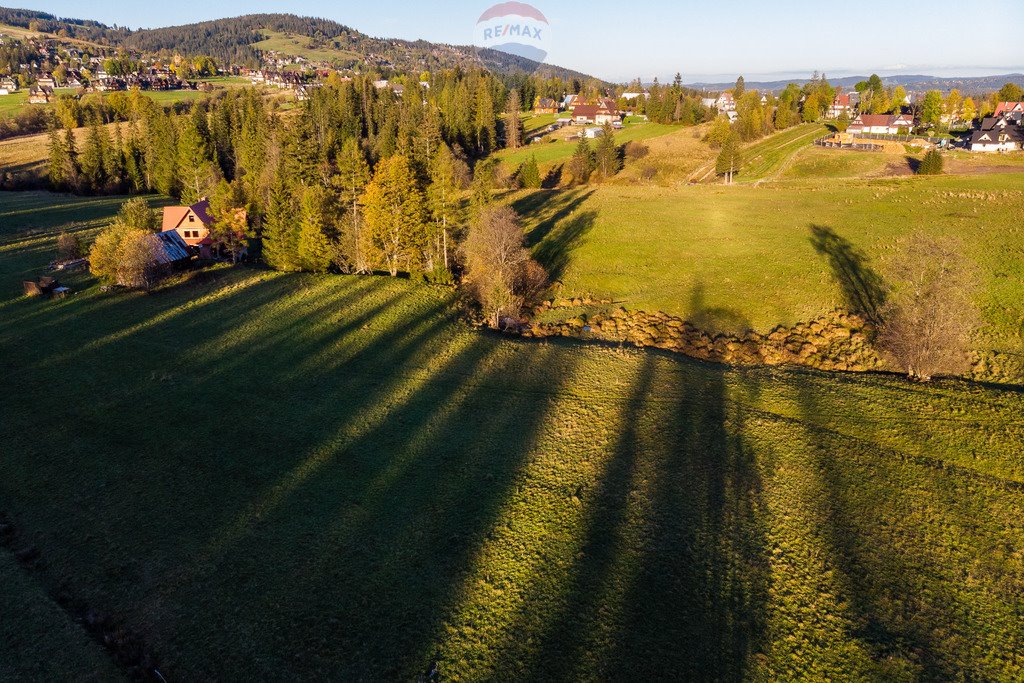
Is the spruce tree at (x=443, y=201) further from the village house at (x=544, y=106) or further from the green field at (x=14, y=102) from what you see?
the green field at (x=14, y=102)

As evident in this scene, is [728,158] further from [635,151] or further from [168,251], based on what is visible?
[168,251]

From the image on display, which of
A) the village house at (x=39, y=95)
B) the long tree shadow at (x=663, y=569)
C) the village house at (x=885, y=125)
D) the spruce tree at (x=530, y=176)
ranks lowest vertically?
the long tree shadow at (x=663, y=569)

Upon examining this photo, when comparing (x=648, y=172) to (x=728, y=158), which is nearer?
(x=728, y=158)

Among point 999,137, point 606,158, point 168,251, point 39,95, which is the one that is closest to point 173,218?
point 168,251

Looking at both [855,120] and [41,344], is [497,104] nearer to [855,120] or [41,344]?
[855,120]

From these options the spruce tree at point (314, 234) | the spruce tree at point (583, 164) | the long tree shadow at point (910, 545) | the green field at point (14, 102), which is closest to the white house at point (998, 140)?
the spruce tree at point (583, 164)

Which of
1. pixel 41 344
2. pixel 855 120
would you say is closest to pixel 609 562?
pixel 41 344

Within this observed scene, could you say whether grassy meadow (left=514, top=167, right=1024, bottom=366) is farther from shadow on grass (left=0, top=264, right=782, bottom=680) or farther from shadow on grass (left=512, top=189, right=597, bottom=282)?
shadow on grass (left=0, top=264, right=782, bottom=680)
